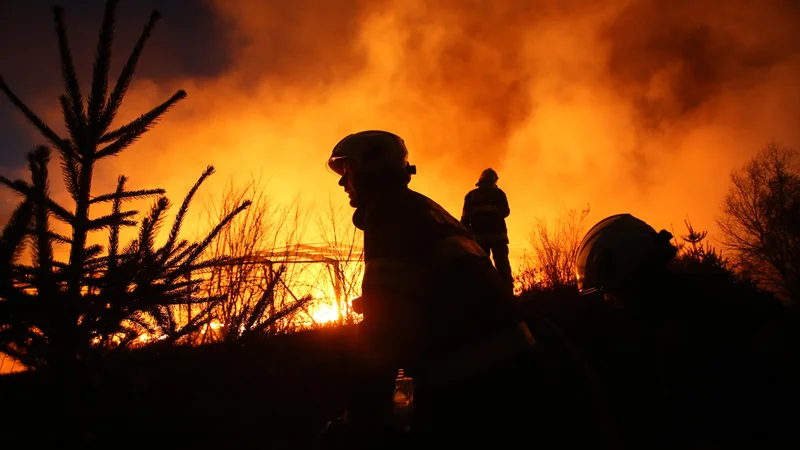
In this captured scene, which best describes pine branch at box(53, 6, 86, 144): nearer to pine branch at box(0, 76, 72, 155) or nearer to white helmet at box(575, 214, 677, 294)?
pine branch at box(0, 76, 72, 155)

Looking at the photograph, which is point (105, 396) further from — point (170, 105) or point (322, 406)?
point (170, 105)

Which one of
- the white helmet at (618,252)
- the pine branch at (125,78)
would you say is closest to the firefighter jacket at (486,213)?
the white helmet at (618,252)

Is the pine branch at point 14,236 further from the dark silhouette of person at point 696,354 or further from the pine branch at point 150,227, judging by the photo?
the dark silhouette of person at point 696,354

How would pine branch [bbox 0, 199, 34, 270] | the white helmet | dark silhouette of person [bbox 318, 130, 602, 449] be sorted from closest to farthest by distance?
dark silhouette of person [bbox 318, 130, 602, 449] → pine branch [bbox 0, 199, 34, 270] → the white helmet

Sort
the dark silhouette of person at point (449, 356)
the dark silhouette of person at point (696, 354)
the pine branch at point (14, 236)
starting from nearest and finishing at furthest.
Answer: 1. the dark silhouette of person at point (449, 356)
2. the pine branch at point (14, 236)
3. the dark silhouette of person at point (696, 354)

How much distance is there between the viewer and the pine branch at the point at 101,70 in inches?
75.9

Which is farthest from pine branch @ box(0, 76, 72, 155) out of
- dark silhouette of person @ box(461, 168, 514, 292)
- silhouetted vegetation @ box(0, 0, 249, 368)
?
dark silhouette of person @ box(461, 168, 514, 292)

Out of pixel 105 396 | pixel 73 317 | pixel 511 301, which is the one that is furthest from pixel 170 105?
pixel 105 396

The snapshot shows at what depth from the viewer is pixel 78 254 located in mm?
1979

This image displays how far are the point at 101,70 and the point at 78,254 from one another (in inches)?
34.8

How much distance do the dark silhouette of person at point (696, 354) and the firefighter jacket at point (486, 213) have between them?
381 cm

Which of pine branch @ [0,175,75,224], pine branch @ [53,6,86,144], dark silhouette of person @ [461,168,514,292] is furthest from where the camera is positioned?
dark silhouette of person @ [461,168,514,292]

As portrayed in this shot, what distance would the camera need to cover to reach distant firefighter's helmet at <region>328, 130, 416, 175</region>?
200cm

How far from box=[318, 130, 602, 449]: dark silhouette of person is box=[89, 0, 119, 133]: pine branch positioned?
1.53 meters
